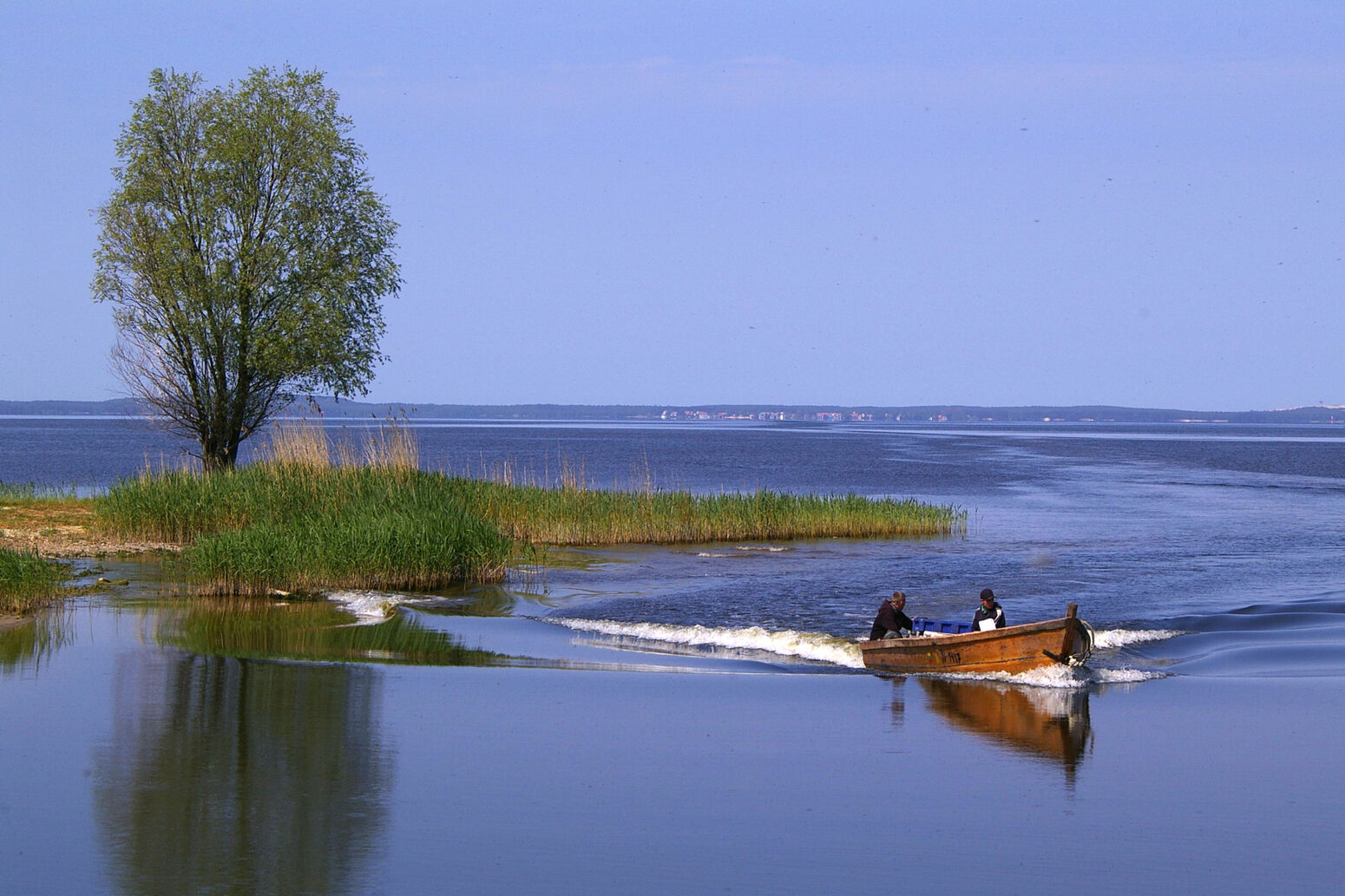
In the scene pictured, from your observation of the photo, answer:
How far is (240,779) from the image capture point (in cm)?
1058

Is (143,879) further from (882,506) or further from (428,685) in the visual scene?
(882,506)

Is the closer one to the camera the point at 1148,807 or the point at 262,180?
the point at 1148,807

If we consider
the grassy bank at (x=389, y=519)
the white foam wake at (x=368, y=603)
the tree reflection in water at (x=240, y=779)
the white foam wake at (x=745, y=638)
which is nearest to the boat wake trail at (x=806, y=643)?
the white foam wake at (x=745, y=638)

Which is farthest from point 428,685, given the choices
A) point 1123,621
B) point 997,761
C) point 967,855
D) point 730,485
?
point 730,485

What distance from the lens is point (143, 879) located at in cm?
828

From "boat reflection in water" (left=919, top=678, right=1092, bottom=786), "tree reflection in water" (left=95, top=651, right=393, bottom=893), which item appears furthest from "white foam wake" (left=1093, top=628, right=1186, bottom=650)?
"tree reflection in water" (left=95, top=651, right=393, bottom=893)

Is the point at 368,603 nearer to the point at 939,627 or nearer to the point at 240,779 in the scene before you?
the point at 939,627

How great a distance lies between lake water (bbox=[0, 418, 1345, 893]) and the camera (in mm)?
8930

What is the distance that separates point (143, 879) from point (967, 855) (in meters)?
5.67

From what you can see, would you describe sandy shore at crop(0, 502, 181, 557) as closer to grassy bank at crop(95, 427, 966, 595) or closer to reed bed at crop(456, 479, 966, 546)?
grassy bank at crop(95, 427, 966, 595)

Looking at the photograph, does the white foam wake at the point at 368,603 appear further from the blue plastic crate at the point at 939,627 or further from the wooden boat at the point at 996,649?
the blue plastic crate at the point at 939,627

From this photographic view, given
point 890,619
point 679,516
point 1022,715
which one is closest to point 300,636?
point 890,619

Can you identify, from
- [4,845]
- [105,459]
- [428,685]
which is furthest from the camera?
[105,459]

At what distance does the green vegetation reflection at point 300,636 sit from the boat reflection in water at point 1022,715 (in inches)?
235
